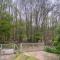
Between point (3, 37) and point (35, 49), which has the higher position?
point (3, 37)

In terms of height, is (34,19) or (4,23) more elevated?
(34,19)

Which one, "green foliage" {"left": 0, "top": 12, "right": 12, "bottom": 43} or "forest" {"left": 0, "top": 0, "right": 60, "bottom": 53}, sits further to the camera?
"forest" {"left": 0, "top": 0, "right": 60, "bottom": 53}

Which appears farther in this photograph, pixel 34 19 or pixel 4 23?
pixel 34 19

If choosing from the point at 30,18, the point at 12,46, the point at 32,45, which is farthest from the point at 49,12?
the point at 12,46

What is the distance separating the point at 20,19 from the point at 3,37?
3.23m

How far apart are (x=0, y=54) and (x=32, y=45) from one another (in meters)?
3.24

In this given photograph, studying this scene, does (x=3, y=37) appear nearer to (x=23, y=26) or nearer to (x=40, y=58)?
(x=23, y=26)

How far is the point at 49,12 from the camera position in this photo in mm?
16062

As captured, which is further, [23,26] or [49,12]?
[49,12]

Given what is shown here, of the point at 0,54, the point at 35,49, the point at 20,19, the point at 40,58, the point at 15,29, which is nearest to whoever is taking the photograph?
the point at 40,58

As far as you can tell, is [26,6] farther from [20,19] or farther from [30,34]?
[30,34]

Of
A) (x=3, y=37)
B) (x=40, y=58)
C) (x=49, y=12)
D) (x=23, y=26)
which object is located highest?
(x=49, y=12)

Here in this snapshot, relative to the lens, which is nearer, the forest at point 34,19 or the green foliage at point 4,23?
the green foliage at point 4,23

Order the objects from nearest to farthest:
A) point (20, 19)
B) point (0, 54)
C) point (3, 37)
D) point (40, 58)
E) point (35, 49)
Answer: point (40, 58), point (0, 54), point (35, 49), point (3, 37), point (20, 19)
